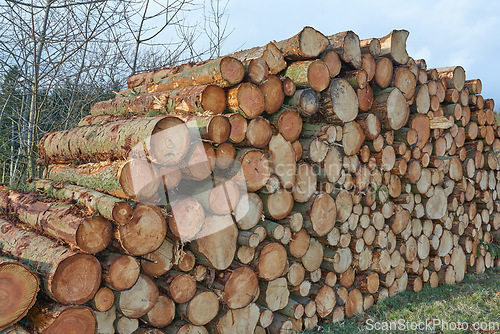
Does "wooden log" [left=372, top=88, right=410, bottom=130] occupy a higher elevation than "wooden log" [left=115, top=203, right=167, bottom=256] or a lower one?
higher

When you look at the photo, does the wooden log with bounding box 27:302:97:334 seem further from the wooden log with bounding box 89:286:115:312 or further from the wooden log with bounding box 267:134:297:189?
the wooden log with bounding box 267:134:297:189

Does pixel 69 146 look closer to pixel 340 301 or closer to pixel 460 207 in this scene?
pixel 340 301

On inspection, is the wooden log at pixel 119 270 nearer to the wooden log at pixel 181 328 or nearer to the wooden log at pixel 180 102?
the wooden log at pixel 181 328

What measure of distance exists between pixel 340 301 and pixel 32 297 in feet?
8.51

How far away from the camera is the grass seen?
3170 mm

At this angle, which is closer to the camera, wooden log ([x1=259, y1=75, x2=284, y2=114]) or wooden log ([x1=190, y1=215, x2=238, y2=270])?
wooden log ([x1=190, y1=215, x2=238, y2=270])

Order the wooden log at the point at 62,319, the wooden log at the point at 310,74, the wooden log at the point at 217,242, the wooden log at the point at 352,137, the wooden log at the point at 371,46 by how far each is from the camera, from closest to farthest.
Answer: the wooden log at the point at 62,319, the wooden log at the point at 217,242, the wooden log at the point at 310,74, the wooden log at the point at 352,137, the wooden log at the point at 371,46

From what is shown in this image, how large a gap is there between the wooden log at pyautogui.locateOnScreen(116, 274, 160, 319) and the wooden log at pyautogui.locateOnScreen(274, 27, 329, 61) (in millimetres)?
2154

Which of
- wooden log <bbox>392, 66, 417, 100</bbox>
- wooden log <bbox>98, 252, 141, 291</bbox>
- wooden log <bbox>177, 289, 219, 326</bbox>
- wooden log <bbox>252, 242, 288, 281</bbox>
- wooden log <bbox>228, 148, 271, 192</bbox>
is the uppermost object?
wooden log <bbox>392, 66, 417, 100</bbox>

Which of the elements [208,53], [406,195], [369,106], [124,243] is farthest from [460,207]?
[208,53]

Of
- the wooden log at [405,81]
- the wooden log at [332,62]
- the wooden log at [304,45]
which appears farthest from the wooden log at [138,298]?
the wooden log at [405,81]

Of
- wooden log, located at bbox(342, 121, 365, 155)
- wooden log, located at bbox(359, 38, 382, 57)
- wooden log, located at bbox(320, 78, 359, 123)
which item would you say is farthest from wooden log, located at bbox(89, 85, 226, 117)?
wooden log, located at bbox(359, 38, 382, 57)

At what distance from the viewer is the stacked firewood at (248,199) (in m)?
2.16

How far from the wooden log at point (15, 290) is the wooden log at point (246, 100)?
1669 mm
